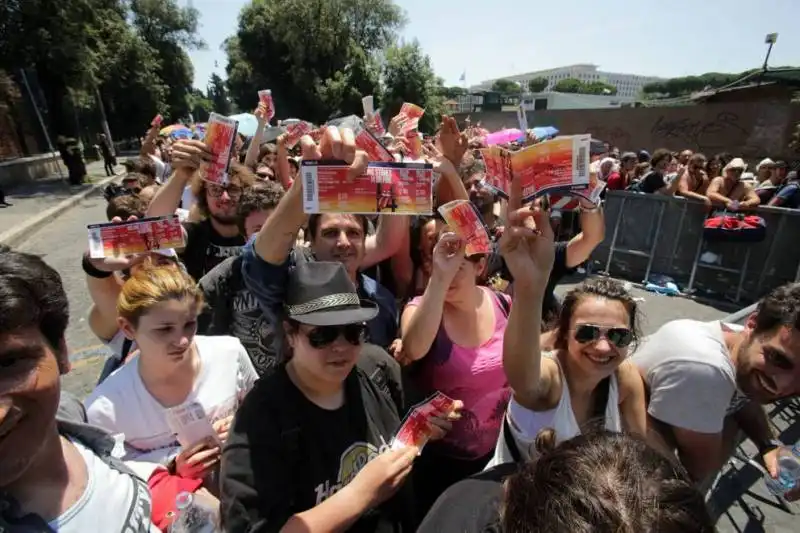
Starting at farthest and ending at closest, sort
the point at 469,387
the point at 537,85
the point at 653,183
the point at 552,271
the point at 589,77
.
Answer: the point at 589,77 → the point at 537,85 → the point at 653,183 → the point at 552,271 → the point at 469,387

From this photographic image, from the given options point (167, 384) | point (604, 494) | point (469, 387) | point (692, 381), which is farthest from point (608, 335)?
point (167, 384)

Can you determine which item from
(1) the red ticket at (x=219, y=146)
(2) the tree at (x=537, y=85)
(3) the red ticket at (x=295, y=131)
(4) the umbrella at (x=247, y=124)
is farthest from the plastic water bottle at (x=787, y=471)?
(2) the tree at (x=537, y=85)

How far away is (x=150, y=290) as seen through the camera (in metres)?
1.96

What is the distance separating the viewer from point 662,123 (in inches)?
757

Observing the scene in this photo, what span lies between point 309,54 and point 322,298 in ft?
127

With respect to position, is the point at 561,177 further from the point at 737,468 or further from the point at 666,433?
the point at 737,468

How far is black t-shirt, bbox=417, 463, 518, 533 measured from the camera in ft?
4.08

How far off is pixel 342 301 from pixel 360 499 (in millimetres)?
669

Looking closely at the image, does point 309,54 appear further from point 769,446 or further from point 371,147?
point 769,446

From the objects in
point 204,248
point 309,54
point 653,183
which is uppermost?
point 309,54

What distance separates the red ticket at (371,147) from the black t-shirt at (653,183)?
7.91 meters

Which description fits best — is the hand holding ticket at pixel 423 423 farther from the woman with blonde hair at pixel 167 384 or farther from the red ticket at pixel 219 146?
the red ticket at pixel 219 146

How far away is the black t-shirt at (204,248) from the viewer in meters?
2.97

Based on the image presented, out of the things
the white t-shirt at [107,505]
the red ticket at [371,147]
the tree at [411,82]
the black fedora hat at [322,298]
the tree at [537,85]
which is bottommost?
the white t-shirt at [107,505]
